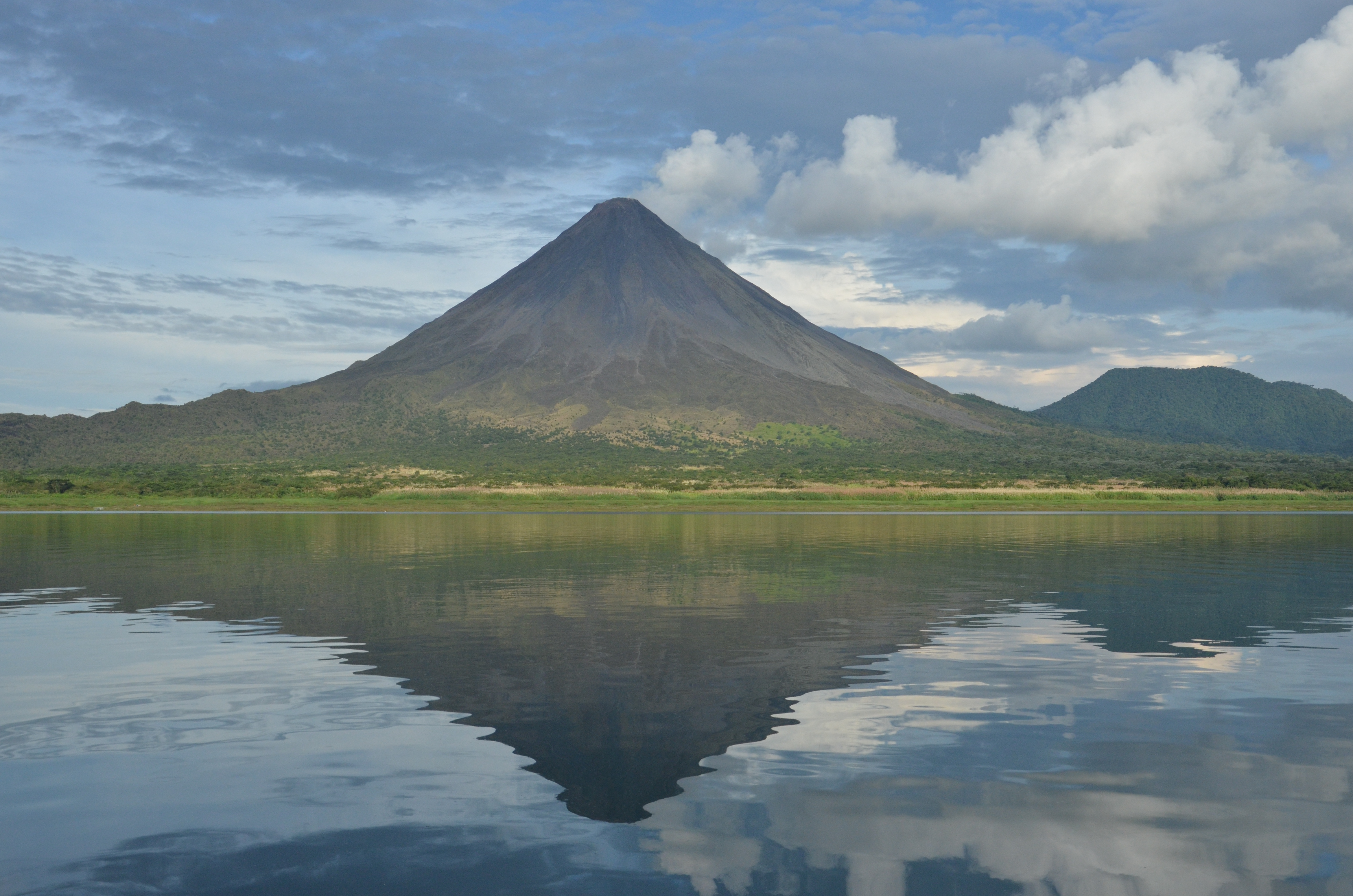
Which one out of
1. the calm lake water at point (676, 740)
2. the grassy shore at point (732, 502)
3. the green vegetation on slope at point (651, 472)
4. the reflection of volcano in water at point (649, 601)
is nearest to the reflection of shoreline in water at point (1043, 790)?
the calm lake water at point (676, 740)

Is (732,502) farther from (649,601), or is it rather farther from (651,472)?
(649,601)

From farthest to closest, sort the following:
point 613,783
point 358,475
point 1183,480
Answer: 1. point 358,475
2. point 1183,480
3. point 613,783

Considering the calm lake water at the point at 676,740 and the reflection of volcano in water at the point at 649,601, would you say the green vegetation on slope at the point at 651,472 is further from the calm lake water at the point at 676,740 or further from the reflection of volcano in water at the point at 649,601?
the calm lake water at the point at 676,740

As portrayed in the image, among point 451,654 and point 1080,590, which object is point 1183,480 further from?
point 451,654

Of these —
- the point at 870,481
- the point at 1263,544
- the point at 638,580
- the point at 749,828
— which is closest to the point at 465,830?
the point at 749,828

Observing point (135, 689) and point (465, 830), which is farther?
point (135, 689)

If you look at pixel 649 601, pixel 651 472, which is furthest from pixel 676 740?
pixel 651 472

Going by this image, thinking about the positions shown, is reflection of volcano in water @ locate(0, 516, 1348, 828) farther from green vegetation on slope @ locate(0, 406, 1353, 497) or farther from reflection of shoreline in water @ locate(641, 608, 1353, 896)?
green vegetation on slope @ locate(0, 406, 1353, 497)
